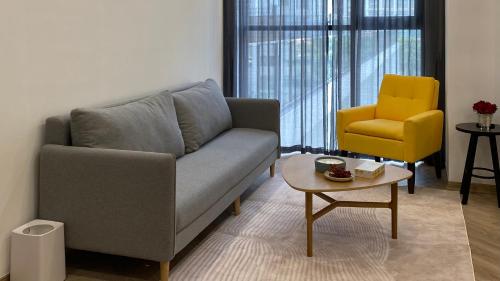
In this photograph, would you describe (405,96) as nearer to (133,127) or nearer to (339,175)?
(339,175)


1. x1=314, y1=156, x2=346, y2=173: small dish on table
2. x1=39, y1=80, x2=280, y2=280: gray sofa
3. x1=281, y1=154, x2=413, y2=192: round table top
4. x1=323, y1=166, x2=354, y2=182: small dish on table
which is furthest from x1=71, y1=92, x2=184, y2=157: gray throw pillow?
x1=323, y1=166, x2=354, y2=182: small dish on table

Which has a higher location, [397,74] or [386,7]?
[386,7]

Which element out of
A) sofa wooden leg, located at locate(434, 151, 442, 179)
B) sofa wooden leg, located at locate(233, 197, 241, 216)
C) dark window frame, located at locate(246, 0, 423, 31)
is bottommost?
sofa wooden leg, located at locate(233, 197, 241, 216)

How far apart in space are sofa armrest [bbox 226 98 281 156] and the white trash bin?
2.33 m

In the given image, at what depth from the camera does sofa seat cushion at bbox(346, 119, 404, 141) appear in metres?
4.43

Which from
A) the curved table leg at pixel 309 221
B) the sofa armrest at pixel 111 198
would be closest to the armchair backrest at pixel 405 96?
the curved table leg at pixel 309 221

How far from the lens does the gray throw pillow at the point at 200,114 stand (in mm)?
4055

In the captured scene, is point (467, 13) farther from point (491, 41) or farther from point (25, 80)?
point (25, 80)

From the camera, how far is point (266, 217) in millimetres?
3848

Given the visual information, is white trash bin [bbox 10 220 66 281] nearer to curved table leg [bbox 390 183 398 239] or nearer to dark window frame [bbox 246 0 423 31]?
curved table leg [bbox 390 183 398 239]

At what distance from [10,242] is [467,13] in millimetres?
3671

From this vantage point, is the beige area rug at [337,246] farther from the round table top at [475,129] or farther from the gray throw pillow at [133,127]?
the gray throw pillow at [133,127]

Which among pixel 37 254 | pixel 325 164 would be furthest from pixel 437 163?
pixel 37 254

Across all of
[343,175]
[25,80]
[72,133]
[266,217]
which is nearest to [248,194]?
[266,217]
